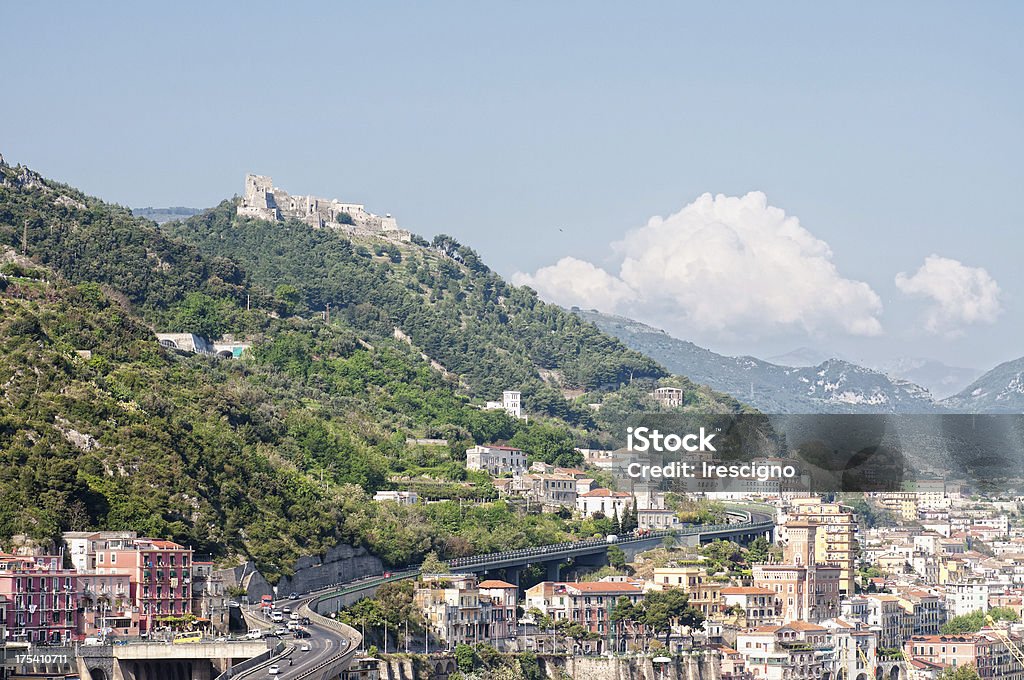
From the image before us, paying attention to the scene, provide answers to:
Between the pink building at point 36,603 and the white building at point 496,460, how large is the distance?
1937 inches

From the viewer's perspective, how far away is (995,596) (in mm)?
116000

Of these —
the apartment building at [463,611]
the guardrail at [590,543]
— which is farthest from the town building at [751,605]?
the apartment building at [463,611]

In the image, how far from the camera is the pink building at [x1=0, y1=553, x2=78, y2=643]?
65.9m

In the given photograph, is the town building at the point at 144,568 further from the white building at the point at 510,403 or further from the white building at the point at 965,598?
the white building at the point at 510,403

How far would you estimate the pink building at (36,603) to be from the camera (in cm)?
6594

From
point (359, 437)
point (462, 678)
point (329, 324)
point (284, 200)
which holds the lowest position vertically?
point (462, 678)

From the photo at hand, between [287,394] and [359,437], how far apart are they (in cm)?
Answer: 555

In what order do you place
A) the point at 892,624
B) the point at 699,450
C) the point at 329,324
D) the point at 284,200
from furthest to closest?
the point at 284,200 → the point at 329,324 → the point at 699,450 → the point at 892,624

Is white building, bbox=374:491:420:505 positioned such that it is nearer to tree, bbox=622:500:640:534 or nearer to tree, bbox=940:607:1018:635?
tree, bbox=622:500:640:534

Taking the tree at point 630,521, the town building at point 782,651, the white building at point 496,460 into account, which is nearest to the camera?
the town building at point 782,651

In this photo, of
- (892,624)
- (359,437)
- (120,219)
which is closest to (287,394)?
(359,437)

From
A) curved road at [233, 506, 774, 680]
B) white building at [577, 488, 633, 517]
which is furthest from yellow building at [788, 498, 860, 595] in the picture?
curved road at [233, 506, 774, 680]

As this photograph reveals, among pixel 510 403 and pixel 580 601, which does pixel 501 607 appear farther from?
pixel 510 403

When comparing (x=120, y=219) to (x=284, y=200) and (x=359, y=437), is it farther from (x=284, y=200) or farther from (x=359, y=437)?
(x=284, y=200)
